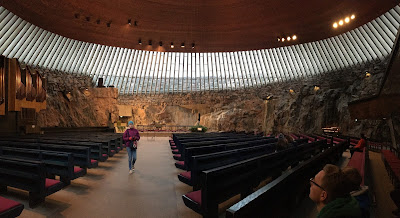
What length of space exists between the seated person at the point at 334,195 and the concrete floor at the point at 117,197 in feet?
6.28

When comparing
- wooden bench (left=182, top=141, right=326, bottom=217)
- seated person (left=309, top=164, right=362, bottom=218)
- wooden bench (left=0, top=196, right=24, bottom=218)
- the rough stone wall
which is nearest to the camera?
seated person (left=309, top=164, right=362, bottom=218)

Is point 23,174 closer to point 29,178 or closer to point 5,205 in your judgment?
point 29,178

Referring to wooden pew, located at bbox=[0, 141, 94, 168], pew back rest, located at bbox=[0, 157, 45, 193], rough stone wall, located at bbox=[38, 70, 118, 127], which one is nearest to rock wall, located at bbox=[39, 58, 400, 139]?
rough stone wall, located at bbox=[38, 70, 118, 127]

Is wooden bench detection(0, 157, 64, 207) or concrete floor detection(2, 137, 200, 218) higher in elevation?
wooden bench detection(0, 157, 64, 207)

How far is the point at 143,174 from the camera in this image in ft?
17.0

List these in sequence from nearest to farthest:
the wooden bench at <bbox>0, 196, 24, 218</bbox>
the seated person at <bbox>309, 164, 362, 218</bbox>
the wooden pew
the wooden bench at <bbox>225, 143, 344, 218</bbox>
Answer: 1. the seated person at <bbox>309, 164, 362, 218</bbox>
2. the wooden bench at <bbox>225, 143, 344, 218</bbox>
3. the wooden bench at <bbox>0, 196, 24, 218</bbox>
4. the wooden pew

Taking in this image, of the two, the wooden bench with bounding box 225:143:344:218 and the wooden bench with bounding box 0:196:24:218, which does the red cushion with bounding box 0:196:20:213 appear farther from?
the wooden bench with bounding box 225:143:344:218

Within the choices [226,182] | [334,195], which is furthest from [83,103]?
[334,195]

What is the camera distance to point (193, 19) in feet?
37.7

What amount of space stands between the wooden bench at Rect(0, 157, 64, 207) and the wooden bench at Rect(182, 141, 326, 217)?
6.33 feet

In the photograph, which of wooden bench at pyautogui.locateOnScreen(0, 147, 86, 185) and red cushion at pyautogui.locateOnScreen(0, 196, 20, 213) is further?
wooden bench at pyautogui.locateOnScreen(0, 147, 86, 185)

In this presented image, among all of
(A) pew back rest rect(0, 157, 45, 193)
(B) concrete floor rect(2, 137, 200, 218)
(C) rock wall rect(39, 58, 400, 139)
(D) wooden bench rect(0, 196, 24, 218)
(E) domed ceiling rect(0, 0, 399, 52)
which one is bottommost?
(B) concrete floor rect(2, 137, 200, 218)

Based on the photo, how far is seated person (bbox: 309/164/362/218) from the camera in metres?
1.23

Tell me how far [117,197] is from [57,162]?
1281mm
